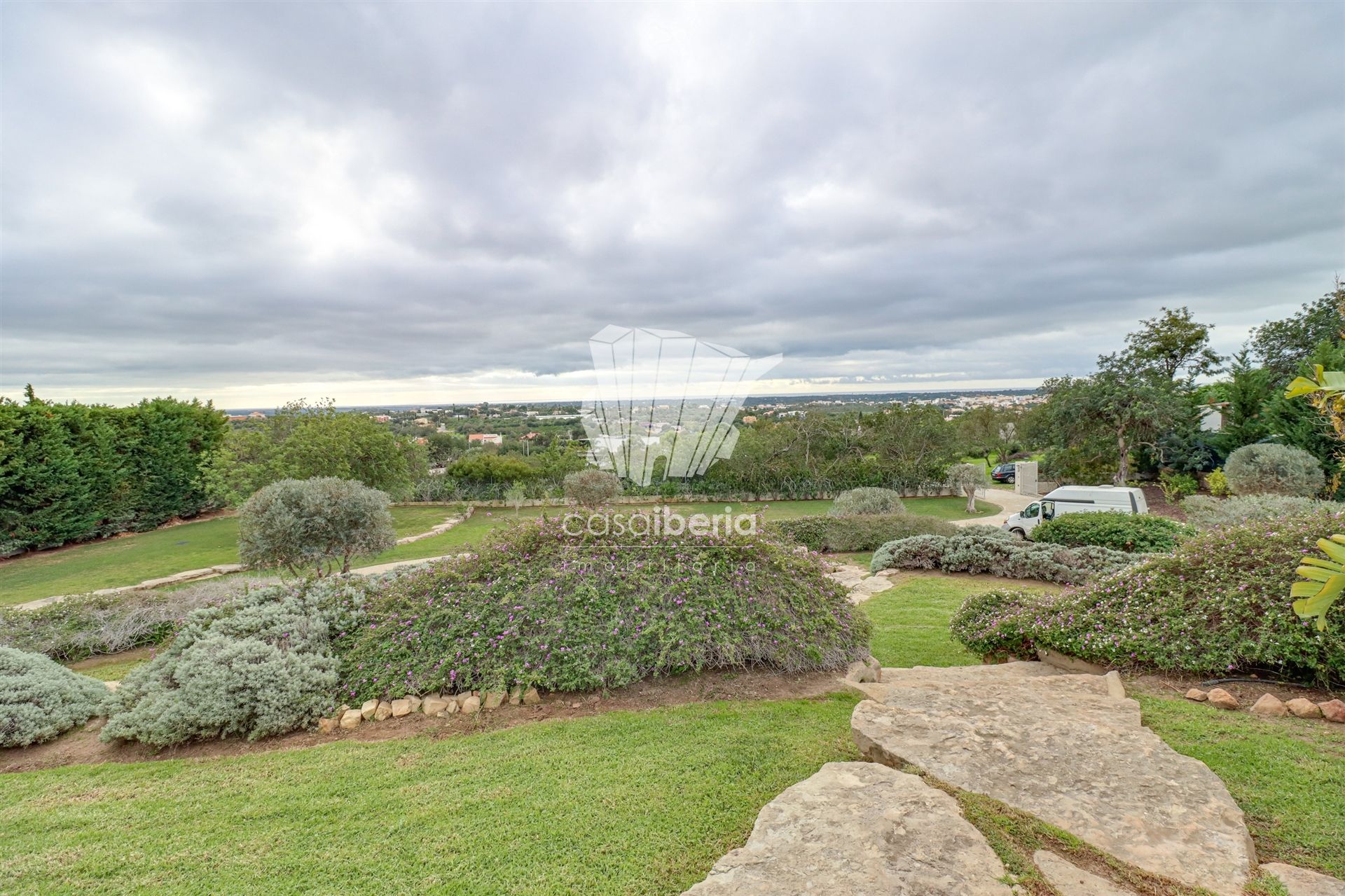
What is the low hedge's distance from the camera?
13414 millimetres

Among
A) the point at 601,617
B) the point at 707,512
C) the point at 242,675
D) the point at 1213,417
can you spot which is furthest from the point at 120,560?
the point at 1213,417

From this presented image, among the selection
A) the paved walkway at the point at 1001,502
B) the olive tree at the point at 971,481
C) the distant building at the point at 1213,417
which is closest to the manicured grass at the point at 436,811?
the paved walkway at the point at 1001,502

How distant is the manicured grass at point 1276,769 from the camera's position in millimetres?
2318

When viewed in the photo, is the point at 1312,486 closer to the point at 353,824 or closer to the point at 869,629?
the point at 869,629

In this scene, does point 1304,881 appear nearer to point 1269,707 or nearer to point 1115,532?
point 1269,707

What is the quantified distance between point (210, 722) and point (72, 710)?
154cm

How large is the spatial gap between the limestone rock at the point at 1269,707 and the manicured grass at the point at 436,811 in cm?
259

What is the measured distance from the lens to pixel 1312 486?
1336 cm

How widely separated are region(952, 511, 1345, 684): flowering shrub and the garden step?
27.9 inches

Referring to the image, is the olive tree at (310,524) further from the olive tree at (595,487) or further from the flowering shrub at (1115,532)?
the flowering shrub at (1115,532)

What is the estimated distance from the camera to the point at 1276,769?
2.81 m

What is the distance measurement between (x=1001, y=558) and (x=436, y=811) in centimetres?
950

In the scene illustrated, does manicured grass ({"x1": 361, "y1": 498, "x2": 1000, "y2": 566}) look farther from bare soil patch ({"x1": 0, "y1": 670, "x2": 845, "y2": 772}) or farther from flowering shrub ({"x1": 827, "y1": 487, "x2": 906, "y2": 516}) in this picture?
bare soil patch ({"x1": 0, "y1": 670, "x2": 845, "y2": 772})

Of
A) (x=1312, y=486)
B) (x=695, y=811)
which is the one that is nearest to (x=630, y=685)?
(x=695, y=811)
